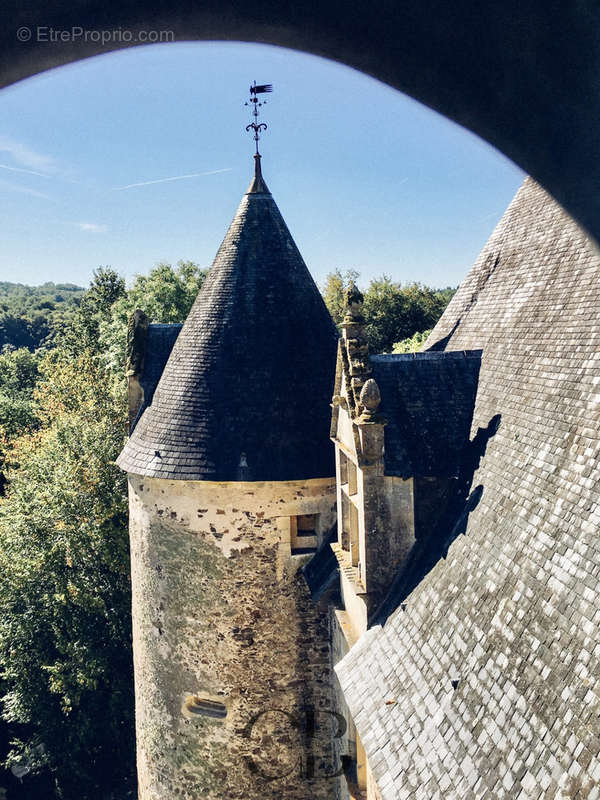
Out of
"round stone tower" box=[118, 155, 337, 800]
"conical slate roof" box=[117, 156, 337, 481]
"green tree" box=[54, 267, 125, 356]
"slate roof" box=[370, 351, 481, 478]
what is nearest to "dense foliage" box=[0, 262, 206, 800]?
"round stone tower" box=[118, 155, 337, 800]

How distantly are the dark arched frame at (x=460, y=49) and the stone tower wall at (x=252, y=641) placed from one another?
993cm

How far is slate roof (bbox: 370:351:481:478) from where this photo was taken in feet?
30.5

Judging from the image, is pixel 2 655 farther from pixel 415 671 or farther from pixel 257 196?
pixel 415 671

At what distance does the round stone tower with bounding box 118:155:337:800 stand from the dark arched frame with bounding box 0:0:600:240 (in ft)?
31.7

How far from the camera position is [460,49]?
2383 millimetres

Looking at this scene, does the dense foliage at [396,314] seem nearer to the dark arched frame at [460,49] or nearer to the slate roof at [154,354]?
the slate roof at [154,354]

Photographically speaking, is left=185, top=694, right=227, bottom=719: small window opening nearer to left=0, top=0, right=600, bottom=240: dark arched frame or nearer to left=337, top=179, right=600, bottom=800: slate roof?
left=337, top=179, right=600, bottom=800: slate roof

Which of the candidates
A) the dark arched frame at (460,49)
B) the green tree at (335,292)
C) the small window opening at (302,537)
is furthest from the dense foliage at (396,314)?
the dark arched frame at (460,49)

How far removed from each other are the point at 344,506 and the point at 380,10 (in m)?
9.09

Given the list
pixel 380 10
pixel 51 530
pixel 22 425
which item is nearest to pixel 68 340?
pixel 22 425

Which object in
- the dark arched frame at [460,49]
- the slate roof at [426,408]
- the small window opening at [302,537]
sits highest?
the dark arched frame at [460,49]

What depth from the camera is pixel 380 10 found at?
2338 mm

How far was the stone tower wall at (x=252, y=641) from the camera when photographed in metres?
12.1

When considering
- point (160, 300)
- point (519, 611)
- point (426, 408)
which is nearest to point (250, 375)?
point (426, 408)
